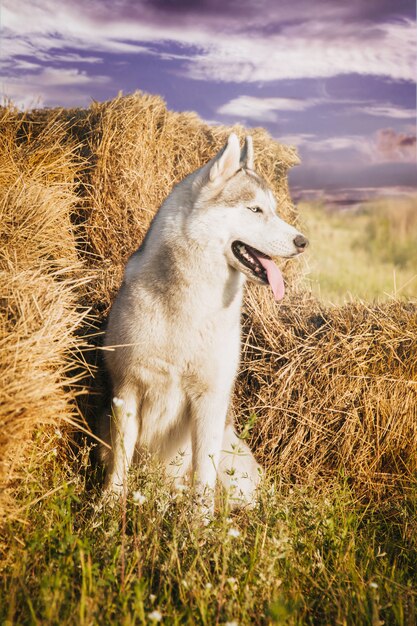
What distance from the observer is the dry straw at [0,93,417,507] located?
3248 millimetres

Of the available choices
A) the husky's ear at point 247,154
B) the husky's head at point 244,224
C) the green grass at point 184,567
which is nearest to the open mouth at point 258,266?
the husky's head at point 244,224

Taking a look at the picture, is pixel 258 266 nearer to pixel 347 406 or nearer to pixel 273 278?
pixel 273 278

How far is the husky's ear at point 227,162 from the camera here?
11.1 feet

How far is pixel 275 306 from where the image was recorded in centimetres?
471

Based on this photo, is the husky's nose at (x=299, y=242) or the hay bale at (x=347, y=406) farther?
the hay bale at (x=347, y=406)

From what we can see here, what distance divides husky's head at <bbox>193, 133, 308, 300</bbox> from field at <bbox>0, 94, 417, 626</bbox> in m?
0.95

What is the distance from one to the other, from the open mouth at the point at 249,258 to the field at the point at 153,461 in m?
0.96

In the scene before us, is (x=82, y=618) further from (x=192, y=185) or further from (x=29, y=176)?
(x=29, y=176)

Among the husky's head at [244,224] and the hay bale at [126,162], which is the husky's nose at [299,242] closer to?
the husky's head at [244,224]

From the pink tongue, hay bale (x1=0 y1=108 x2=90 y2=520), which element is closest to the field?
hay bale (x1=0 y1=108 x2=90 y2=520)

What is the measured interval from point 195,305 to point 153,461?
0.86 meters

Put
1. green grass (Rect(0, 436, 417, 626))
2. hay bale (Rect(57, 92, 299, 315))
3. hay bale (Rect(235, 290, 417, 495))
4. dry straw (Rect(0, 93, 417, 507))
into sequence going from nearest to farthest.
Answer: green grass (Rect(0, 436, 417, 626)) → dry straw (Rect(0, 93, 417, 507)) → hay bale (Rect(235, 290, 417, 495)) → hay bale (Rect(57, 92, 299, 315))

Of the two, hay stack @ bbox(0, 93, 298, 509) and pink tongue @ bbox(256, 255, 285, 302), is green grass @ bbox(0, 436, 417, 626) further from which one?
pink tongue @ bbox(256, 255, 285, 302)

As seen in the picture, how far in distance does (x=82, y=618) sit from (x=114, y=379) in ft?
5.46
